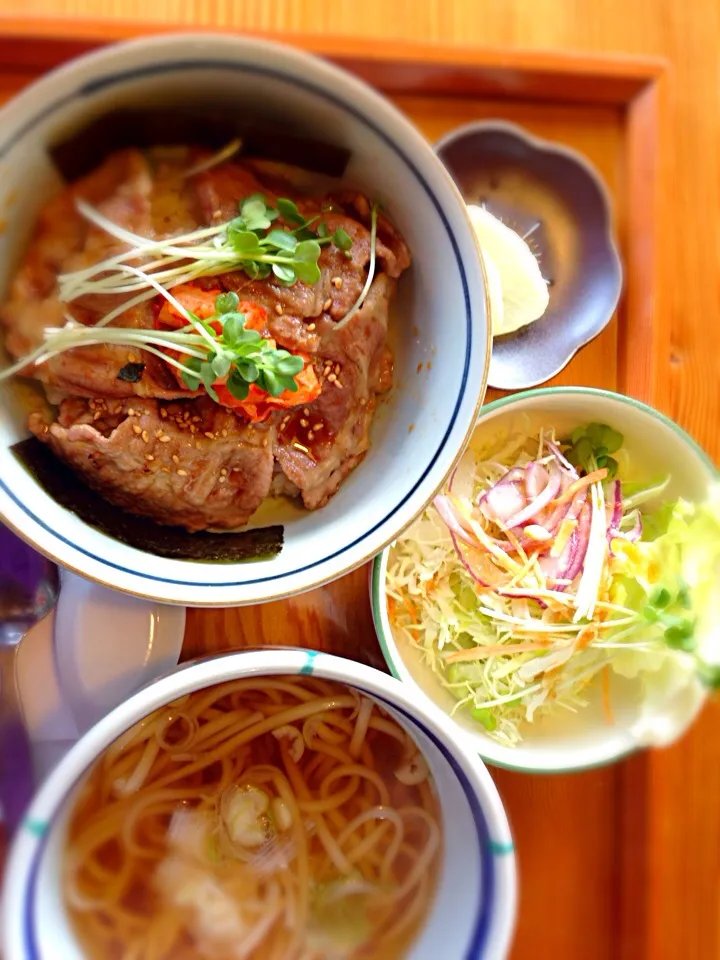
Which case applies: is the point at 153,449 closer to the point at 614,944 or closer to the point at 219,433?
the point at 219,433

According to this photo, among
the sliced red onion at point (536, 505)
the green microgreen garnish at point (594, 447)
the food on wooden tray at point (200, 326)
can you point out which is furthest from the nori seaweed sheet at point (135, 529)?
the green microgreen garnish at point (594, 447)

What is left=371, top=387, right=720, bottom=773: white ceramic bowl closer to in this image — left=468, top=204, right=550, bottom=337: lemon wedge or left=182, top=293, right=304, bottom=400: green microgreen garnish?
left=468, top=204, right=550, bottom=337: lemon wedge

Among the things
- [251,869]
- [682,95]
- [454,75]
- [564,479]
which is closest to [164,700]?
[251,869]

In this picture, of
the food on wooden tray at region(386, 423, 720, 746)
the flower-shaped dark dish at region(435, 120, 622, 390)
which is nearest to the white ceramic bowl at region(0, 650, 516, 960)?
the food on wooden tray at region(386, 423, 720, 746)

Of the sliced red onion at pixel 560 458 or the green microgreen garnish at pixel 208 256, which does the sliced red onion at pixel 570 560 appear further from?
the green microgreen garnish at pixel 208 256

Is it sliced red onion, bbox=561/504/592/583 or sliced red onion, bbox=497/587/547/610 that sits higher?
sliced red onion, bbox=561/504/592/583
